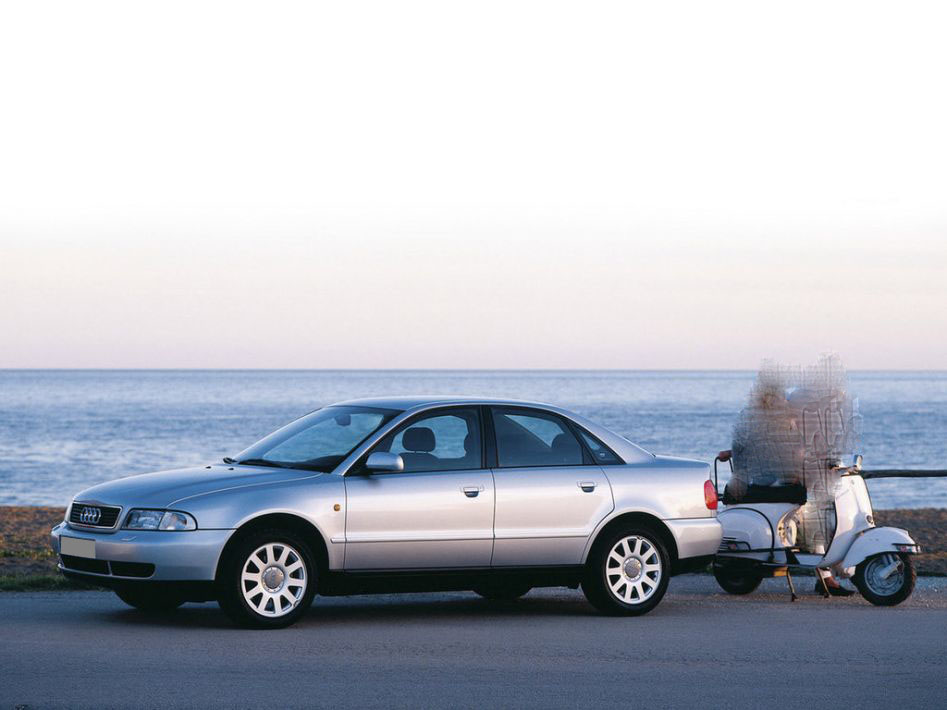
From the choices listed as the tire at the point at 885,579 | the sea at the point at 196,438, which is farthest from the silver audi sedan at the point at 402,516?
→ the sea at the point at 196,438

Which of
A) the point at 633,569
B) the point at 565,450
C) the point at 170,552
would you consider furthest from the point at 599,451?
the point at 170,552

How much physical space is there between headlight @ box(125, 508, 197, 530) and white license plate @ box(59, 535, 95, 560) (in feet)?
1.16

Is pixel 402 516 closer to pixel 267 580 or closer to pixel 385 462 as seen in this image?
pixel 385 462

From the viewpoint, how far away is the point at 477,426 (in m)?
11.8

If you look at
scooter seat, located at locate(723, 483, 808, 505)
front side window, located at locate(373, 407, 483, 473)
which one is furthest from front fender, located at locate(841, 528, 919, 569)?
front side window, located at locate(373, 407, 483, 473)

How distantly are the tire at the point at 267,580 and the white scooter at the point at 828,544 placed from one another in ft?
13.1

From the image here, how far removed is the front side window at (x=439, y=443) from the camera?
11.4 metres

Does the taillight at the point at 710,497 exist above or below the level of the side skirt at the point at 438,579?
above

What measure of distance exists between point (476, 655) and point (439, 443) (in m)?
2.55

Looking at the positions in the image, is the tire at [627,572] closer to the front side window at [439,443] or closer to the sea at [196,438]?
the front side window at [439,443]

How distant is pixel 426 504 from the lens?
36.7ft

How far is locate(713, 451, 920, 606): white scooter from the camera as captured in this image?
12.7 meters

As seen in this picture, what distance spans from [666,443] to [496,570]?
5415cm

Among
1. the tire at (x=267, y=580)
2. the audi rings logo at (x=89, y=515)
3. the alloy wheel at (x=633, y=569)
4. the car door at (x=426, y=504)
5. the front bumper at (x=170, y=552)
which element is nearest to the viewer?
the front bumper at (x=170, y=552)
